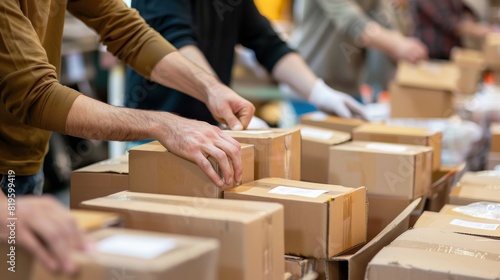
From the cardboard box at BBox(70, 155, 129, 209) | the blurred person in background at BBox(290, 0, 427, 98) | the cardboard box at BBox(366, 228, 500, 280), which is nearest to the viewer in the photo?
the cardboard box at BBox(366, 228, 500, 280)

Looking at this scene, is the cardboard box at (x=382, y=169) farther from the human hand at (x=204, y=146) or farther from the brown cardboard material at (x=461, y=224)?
the human hand at (x=204, y=146)

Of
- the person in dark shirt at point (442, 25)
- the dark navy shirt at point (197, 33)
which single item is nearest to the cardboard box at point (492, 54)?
the person in dark shirt at point (442, 25)

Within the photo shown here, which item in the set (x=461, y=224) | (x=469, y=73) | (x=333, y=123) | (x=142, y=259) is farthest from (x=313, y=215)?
(x=469, y=73)

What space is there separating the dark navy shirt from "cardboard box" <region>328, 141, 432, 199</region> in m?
0.68

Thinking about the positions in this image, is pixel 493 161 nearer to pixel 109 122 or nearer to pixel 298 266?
pixel 298 266

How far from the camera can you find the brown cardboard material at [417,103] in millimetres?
3693

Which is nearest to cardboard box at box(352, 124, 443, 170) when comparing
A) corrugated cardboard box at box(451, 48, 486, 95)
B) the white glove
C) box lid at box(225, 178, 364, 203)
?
the white glove

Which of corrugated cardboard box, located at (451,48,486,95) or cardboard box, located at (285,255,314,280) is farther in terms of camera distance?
corrugated cardboard box, located at (451,48,486,95)

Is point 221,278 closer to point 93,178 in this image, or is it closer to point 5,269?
point 5,269

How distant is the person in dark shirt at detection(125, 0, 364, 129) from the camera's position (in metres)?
2.59

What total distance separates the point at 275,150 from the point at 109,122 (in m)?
0.46

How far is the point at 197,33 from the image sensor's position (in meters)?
2.70

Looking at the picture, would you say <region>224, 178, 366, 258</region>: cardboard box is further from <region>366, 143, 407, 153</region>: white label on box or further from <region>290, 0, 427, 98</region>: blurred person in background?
<region>290, 0, 427, 98</region>: blurred person in background

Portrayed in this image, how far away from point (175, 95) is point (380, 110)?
1.66 m
